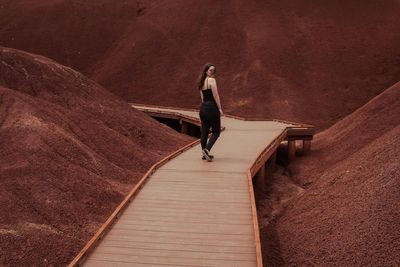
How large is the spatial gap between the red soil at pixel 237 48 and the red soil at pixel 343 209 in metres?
10.3

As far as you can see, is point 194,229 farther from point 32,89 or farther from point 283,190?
point 32,89

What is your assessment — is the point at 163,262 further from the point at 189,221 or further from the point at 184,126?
the point at 184,126

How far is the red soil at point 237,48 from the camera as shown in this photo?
26.9m

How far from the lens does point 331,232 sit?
8945 millimetres

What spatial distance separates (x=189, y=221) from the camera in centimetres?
796

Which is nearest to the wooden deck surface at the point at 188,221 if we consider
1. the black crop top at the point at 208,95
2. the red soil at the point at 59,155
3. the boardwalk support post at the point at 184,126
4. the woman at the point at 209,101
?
the woman at the point at 209,101

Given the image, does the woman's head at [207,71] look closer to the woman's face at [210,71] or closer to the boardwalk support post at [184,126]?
the woman's face at [210,71]

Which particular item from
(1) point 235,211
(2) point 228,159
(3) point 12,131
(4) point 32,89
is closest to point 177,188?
(1) point 235,211

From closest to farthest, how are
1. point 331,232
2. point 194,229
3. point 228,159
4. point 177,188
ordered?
point 194,229 → point 331,232 → point 177,188 → point 228,159

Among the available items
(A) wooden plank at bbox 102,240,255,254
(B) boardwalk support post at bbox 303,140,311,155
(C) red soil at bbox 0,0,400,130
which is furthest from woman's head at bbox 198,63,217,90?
(C) red soil at bbox 0,0,400,130

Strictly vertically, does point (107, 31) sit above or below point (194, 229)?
below

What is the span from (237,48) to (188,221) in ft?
77.1

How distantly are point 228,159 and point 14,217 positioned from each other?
543 cm

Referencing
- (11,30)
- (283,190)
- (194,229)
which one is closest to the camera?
(194,229)
